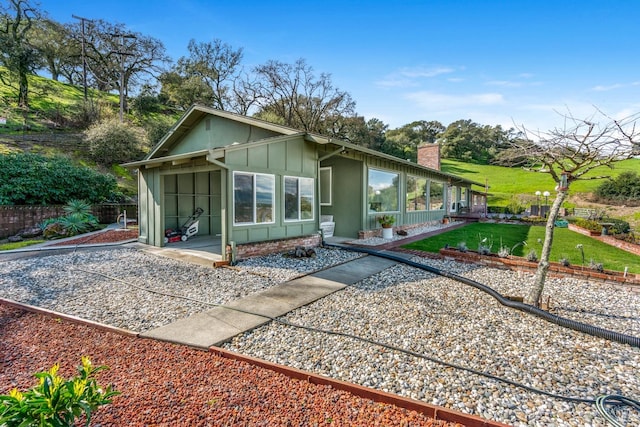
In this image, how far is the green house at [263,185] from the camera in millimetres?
7160

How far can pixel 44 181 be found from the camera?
11820mm

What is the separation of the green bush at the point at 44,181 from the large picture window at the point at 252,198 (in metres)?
10.1

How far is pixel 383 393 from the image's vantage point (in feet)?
7.92

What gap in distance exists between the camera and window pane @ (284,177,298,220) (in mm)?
8234

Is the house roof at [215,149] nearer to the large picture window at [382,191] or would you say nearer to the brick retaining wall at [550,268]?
the large picture window at [382,191]

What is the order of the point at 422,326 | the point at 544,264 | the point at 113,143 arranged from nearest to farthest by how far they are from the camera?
the point at 422,326, the point at 544,264, the point at 113,143

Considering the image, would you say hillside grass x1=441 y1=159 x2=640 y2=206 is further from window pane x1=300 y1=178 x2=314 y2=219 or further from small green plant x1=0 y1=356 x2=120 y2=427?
small green plant x1=0 y1=356 x2=120 y2=427

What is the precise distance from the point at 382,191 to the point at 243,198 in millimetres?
5670

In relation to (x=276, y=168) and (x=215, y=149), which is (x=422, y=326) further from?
(x=276, y=168)

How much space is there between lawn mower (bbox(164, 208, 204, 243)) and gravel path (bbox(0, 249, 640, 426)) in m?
2.80

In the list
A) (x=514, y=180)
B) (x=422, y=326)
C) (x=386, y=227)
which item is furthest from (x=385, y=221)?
(x=514, y=180)

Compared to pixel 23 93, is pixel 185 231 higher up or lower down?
lower down

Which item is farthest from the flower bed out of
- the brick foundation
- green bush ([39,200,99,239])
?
green bush ([39,200,99,239])

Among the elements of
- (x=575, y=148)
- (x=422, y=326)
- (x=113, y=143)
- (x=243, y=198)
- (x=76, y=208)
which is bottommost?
(x=422, y=326)
